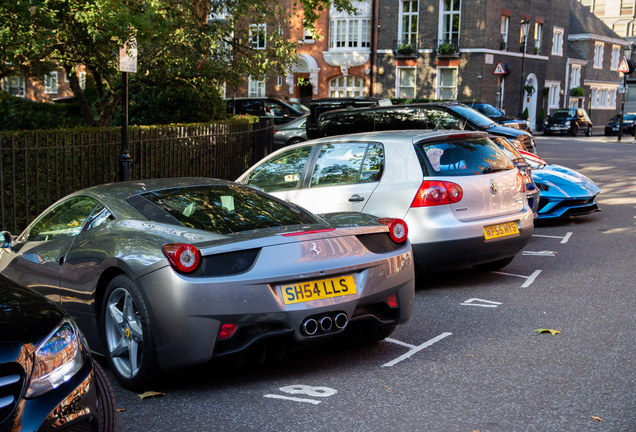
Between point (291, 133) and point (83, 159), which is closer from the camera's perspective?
point (83, 159)

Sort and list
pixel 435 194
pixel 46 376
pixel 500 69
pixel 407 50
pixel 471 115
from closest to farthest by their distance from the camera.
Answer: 1. pixel 46 376
2. pixel 435 194
3. pixel 471 115
4. pixel 500 69
5. pixel 407 50

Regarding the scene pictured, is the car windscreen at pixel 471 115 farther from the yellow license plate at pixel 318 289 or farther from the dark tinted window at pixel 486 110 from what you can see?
the yellow license plate at pixel 318 289

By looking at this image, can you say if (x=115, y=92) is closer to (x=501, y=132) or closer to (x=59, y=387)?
(x=501, y=132)

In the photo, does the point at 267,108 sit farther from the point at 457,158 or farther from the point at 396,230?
the point at 396,230

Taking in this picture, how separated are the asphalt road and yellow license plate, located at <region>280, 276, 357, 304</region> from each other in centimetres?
57

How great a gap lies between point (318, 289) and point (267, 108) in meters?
24.9

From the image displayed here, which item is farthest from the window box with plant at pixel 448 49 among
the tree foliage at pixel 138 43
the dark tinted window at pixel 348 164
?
the dark tinted window at pixel 348 164

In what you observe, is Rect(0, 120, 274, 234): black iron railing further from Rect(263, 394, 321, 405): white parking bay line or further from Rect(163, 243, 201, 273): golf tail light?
Rect(263, 394, 321, 405): white parking bay line

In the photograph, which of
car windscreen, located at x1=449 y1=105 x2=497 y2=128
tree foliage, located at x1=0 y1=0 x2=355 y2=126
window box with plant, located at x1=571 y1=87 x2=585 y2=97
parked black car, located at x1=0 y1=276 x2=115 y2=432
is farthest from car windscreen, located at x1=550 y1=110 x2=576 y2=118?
parked black car, located at x1=0 y1=276 x2=115 y2=432

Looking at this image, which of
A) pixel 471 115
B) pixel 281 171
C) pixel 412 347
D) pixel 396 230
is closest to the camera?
pixel 396 230

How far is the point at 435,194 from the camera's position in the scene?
7039mm

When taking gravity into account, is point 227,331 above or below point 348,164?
below

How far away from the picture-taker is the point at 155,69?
14953 mm

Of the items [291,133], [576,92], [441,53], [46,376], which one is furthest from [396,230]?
[576,92]
